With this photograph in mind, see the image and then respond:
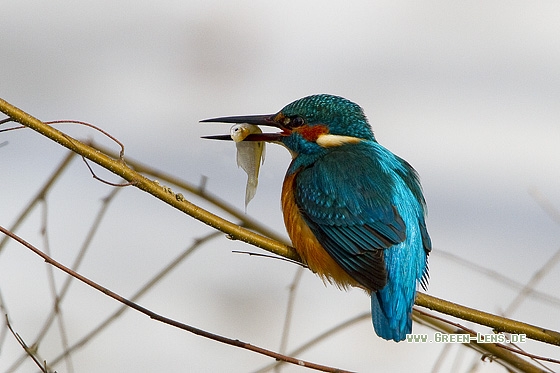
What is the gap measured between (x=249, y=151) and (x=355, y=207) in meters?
0.29

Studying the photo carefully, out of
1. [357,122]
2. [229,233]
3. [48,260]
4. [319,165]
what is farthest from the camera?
[357,122]

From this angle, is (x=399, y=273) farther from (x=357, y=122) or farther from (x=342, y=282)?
(x=357, y=122)

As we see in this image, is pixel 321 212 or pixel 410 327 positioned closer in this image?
pixel 410 327

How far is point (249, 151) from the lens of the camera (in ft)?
5.78

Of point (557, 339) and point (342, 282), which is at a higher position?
point (342, 282)

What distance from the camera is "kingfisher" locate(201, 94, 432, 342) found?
5.16 ft

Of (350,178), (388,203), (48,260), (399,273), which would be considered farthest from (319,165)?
(48,260)

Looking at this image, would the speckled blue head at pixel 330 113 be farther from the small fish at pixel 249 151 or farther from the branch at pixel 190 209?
the branch at pixel 190 209

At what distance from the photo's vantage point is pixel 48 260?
117cm

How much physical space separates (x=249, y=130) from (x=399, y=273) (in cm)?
49

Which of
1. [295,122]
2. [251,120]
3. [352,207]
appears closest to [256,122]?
[251,120]

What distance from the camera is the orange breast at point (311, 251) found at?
170 cm

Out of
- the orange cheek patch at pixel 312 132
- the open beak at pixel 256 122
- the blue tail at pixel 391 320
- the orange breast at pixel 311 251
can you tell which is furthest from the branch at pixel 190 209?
the orange cheek patch at pixel 312 132

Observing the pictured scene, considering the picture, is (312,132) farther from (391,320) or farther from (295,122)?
(391,320)
